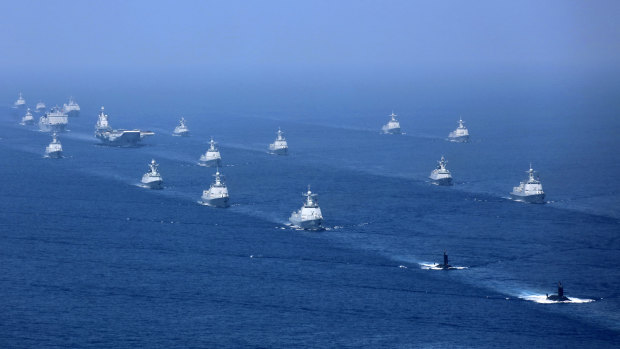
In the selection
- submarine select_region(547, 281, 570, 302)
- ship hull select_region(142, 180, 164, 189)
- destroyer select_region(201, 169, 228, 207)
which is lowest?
submarine select_region(547, 281, 570, 302)

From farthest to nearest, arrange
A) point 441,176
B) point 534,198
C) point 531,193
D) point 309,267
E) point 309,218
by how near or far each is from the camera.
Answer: point 441,176
point 531,193
point 534,198
point 309,218
point 309,267

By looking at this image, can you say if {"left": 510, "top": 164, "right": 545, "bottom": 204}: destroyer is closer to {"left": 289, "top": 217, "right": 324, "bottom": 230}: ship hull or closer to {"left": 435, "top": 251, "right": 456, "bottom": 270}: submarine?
{"left": 289, "top": 217, "right": 324, "bottom": 230}: ship hull

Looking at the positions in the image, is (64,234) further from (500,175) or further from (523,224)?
(500,175)

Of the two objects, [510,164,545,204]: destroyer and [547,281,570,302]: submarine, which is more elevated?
[510,164,545,204]: destroyer

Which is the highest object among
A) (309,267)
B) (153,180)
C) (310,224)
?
(153,180)

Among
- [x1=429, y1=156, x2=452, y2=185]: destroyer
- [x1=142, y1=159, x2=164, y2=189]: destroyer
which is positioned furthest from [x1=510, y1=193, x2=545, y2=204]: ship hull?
[x1=142, y1=159, x2=164, y2=189]: destroyer

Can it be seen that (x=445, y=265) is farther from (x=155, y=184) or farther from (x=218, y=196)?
(x=155, y=184)

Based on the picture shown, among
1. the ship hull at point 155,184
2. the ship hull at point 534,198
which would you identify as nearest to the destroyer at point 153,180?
the ship hull at point 155,184

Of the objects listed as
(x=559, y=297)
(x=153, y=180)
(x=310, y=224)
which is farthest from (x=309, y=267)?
(x=153, y=180)

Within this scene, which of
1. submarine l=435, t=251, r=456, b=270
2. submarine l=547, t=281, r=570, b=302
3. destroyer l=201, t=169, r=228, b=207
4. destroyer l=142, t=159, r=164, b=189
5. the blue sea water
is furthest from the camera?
destroyer l=142, t=159, r=164, b=189

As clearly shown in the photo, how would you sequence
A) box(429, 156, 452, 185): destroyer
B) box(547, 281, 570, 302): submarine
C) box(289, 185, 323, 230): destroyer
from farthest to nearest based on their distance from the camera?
box(429, 156, 452, 185): destroyer
box(289, 185, 323, 230): destroyer
box(547, 281, 570, 302): submarine

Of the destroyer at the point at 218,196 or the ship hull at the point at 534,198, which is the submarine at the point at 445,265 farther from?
the destroyer at the point at 218,196

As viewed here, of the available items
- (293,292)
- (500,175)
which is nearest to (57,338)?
(293,292)

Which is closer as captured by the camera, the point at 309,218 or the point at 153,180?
the point at 309,218
